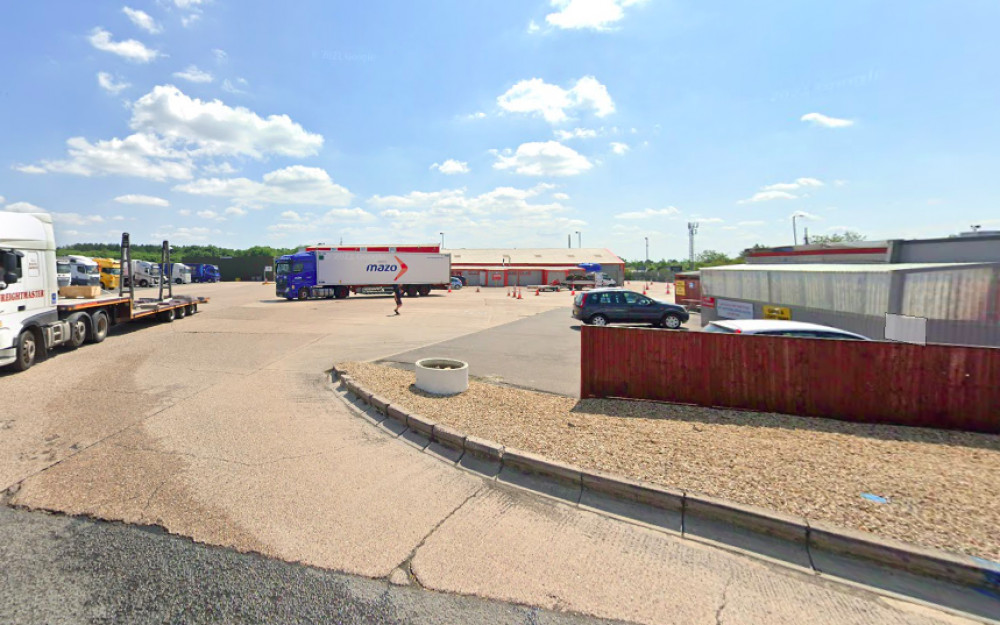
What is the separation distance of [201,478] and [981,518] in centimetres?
729

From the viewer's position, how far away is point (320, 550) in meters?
3.45

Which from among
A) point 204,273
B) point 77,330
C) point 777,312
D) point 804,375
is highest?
point 204,273

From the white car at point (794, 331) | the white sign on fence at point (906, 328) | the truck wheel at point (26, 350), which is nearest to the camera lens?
the white car at point (794, 331)

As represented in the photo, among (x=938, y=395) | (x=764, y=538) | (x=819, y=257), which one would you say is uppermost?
(x=819, y=257)

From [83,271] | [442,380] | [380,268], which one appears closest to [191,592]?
[442,380]

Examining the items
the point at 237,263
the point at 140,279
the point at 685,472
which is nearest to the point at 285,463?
the point at 685,472

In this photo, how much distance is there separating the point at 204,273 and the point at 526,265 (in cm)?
4244

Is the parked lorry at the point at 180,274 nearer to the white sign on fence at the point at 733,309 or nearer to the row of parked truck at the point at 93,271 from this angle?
the row of parked truck at the point at 93,271

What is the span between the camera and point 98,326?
12898mm

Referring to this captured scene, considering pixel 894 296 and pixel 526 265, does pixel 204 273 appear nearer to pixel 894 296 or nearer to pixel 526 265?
pixel 526 265

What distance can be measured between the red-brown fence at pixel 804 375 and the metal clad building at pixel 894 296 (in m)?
3.92

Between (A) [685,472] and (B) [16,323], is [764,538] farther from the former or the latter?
(B) [16,323]

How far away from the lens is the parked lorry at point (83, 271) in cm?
2345

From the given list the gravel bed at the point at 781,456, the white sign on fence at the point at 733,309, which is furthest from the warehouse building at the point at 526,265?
the gravel bed at the point at 781,456
